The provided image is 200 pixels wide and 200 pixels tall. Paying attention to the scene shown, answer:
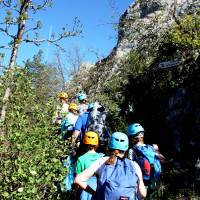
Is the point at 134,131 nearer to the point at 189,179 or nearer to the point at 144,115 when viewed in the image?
the point at 189,179

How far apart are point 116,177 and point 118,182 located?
5cm

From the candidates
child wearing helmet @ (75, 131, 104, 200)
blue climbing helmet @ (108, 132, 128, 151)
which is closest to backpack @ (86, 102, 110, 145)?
child wearing helmet @ (75, 131, 104, 200)

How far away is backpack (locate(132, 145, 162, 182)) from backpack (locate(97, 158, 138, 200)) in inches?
65.9

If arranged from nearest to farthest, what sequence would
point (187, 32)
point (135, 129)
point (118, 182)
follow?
1. point (118, 182)
2. point (135, 129)
3. point (187, 32)

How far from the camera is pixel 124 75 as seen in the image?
16.7 m

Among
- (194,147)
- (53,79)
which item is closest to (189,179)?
(194,147)

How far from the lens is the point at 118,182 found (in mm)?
4496

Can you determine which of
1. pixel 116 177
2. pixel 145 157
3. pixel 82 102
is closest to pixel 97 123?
pixel 82 102

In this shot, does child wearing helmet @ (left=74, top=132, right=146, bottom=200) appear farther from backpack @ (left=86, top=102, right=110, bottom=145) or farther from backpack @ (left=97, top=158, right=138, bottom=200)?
backpack @ (left=86, top=102, right=110, bottom=145)

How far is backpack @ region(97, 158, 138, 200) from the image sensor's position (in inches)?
176

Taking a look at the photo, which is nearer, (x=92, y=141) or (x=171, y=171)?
(x=92, y=141)

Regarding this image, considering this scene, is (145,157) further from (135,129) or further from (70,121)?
(70,121)

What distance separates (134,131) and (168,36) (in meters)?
8.03

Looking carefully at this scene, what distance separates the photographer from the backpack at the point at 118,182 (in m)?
4.48
